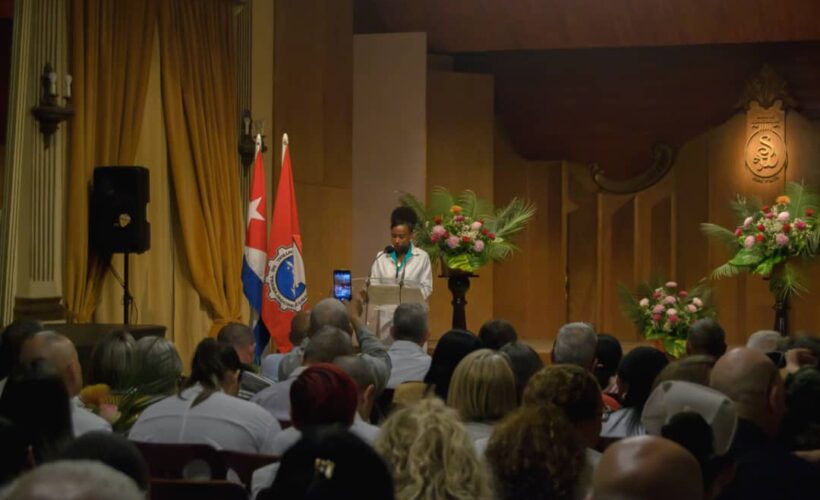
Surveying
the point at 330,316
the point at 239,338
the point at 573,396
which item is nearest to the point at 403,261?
the point at 330,316

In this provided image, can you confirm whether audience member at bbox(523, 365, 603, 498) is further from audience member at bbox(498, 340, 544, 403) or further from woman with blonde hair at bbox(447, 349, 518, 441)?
audience member at bbox(498, 340, 544, 403)

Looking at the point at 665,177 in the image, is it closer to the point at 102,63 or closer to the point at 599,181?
the point at 599,181

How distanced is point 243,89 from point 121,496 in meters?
7.82

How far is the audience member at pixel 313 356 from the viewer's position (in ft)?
13.7

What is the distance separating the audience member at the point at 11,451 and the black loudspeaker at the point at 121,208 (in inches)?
197

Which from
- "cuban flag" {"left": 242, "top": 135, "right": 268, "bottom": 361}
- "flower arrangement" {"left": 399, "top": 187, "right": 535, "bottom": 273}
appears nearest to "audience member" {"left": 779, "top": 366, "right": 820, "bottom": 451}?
"cuban flag" {"left": 242, "top": 135, "right": 268, "bottom": 361}

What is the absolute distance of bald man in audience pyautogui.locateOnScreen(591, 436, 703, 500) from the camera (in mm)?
1856

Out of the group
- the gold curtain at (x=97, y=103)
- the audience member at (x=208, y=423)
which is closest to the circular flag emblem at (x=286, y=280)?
the gold curtain at (x=97, y=103)

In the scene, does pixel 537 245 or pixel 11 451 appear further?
pixel 537 245

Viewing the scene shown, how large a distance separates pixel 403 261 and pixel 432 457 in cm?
516

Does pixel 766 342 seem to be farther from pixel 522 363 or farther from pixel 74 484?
pixel 74 484

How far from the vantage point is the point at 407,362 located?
530cm

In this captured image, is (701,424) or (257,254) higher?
(257,254)

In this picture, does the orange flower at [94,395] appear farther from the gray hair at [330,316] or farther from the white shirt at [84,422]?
the gray hair at [330,316]
